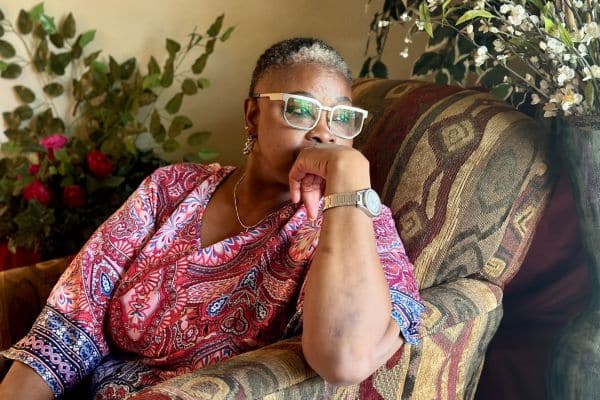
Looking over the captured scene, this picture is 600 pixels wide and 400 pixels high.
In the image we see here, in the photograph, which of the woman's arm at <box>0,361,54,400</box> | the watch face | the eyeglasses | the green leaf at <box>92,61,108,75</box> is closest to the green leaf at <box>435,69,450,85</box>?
the eyeglasses

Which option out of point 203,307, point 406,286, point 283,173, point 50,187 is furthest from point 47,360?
point 50,187

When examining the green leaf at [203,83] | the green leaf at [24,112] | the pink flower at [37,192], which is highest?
the green leaf at [203,83]

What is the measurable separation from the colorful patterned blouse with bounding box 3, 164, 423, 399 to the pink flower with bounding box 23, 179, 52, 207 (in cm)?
66

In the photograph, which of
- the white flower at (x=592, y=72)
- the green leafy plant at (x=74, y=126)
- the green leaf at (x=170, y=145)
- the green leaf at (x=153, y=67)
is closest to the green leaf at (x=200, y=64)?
the green leafy plant at (x=74, y=126)

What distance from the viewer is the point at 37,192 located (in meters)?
1.88

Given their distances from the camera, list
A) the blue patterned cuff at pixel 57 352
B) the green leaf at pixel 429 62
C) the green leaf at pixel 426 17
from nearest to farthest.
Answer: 1. the green leaf at pixel 426 17
2. the blue patterned cuff at pixel 57 352
3. the green leaf at pixel 429 62

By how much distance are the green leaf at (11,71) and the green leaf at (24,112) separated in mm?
91

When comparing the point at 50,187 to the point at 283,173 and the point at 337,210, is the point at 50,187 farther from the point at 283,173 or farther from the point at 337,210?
the point at 337,210

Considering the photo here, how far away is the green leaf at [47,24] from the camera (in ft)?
Result: 6.16

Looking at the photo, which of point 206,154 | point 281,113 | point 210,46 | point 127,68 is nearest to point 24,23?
point 127,68

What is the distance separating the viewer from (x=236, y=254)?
120cm

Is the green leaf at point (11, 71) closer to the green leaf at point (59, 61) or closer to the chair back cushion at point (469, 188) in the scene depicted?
the green leaf at point (59, 61)

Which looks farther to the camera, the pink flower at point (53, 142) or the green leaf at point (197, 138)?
the green leaf at point (197, 138)

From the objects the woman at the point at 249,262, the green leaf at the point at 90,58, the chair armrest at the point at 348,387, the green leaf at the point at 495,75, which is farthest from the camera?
the green leaf at the point at 90,58
